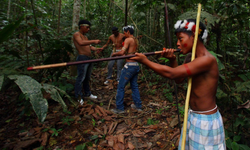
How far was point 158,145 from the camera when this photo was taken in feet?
9.70

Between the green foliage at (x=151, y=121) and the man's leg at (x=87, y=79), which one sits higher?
the man's leg at (x=87, y=79)

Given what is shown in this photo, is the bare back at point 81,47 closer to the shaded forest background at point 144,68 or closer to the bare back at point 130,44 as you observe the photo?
the shaded forest background at point 144,68

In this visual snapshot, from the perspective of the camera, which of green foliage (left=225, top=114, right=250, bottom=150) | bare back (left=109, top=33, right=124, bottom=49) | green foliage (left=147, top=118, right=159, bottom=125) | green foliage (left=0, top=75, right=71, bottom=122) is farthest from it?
bare back (left=109, top=33, right=124, bottom=49)

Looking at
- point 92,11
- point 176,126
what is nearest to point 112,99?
point 176,126

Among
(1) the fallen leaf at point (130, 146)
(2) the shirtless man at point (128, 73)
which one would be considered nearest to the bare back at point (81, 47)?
(2) the shirtless man at point (128, 73)

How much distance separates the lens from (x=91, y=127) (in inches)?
135

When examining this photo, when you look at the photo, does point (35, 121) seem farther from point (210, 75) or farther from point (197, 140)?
point (210, 75)

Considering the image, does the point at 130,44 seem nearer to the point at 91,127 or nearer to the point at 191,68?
the point at 91,127

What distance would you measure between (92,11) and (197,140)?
10287 millimetres

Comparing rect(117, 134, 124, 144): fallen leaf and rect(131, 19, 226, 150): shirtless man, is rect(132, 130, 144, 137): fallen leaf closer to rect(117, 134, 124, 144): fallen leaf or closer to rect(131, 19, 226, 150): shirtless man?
rect(117, 134, 124, 144): fallen leaf

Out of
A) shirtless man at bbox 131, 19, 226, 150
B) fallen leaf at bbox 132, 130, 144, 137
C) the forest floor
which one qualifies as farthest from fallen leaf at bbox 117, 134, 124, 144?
shirtless man at bbox 131, 19, 226, 150

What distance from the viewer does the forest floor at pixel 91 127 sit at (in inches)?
113

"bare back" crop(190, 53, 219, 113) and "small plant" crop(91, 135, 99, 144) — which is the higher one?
"bare back" crop(190, 53, 219, 113)

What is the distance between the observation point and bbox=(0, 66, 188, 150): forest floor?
2.88 m
